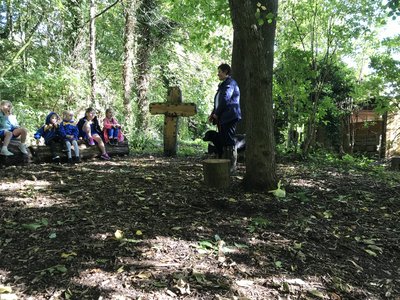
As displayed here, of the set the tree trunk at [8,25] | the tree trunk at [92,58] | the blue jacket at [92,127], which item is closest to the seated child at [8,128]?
the blue jacket at [92,127]

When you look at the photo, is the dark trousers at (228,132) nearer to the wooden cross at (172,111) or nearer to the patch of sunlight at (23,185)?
the patch of sunlight at (23,185)

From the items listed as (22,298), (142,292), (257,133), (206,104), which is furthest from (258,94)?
(206,104)

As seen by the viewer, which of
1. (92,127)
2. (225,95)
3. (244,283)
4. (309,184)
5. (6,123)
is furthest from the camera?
(92,127)

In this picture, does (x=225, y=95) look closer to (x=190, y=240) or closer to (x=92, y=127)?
(x=190, y=240)

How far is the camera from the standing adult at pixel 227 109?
5.82 m

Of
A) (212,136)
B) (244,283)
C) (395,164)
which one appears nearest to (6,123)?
(212,136)

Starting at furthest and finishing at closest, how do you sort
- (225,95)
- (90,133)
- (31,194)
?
(90,133) → (225,95) → (31,194)

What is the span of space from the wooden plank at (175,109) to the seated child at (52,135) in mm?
2628

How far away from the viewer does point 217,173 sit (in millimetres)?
5176

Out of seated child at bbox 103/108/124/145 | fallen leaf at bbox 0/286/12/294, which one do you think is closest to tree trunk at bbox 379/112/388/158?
seated child at bbox 103/108/124/145

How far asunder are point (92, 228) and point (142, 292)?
4.30ft

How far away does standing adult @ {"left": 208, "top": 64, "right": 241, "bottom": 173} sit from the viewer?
5.82m

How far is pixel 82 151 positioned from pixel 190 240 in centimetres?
561

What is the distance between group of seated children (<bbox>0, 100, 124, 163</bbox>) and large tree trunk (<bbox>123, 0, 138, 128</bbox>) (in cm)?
478
